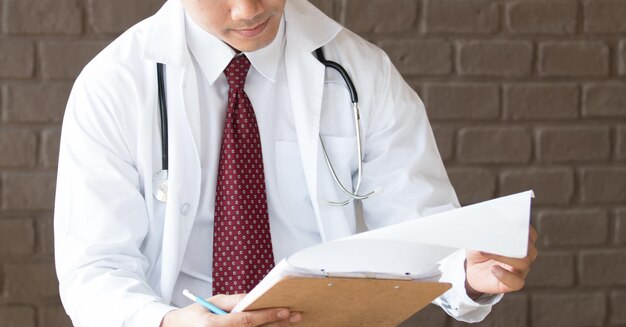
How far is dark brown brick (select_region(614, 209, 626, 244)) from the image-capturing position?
2.36 m

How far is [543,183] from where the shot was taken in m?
2.32

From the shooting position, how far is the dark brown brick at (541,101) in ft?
7.52

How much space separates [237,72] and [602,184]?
116 cm

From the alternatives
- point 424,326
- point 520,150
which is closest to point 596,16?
point 520,150

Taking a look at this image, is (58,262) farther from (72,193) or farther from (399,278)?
(399,278)

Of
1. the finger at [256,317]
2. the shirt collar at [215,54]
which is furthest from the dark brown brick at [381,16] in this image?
the finger at [256,317]

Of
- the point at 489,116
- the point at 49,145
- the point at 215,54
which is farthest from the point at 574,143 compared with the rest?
the point at 49,145

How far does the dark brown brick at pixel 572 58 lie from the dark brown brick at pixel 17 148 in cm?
117

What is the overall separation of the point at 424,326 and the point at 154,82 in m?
1.08

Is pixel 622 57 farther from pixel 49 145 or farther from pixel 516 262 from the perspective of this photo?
pixel 49 145

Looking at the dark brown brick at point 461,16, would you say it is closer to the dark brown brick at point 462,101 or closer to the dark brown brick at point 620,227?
the dark brown brick at point 462,101

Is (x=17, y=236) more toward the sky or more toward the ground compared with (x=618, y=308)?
more toward the sky

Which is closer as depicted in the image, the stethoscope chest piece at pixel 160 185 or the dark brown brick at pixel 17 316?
the stethoscope chest piece at pixel 160 185

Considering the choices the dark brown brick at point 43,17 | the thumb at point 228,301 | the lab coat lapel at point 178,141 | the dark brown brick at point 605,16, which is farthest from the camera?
the dark brown brick at point 605,16
